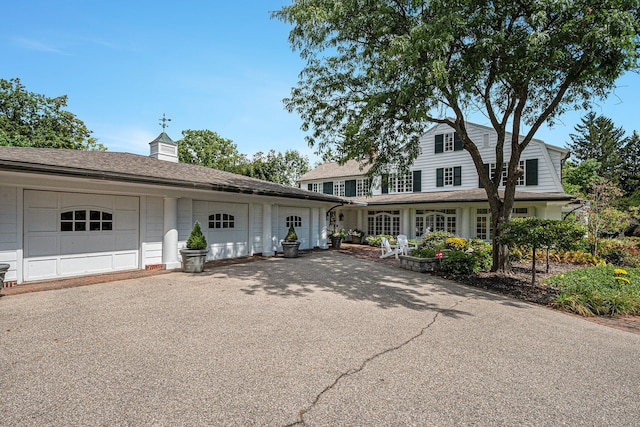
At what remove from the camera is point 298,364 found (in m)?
3.40

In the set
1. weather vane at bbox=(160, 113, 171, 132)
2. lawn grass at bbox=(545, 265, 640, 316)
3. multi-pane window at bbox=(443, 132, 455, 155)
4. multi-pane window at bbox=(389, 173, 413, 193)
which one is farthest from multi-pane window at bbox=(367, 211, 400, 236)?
weather vane at bbox=(160, 113, 171, 132)

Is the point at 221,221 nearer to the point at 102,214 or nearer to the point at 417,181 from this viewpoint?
the point at 102,214

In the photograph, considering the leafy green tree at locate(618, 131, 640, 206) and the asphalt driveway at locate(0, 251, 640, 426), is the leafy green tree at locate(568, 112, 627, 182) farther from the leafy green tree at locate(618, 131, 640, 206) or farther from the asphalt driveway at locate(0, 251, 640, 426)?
the asphalt driveway at locate(0, 251, 640, 426)

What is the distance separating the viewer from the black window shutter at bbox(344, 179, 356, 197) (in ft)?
76.3

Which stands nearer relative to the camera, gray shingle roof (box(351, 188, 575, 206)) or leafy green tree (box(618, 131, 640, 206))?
gray shingle roof (box(351, 188, 575, 206))

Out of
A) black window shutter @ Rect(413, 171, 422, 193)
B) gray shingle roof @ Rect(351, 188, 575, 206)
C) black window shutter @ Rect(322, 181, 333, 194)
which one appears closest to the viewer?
gray shingle roof @ Rect(351, 188, 575, 206)

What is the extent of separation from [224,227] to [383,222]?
41.3 ft

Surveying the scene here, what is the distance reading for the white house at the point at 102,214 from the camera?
6.78 m

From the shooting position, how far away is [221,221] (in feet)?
37.2

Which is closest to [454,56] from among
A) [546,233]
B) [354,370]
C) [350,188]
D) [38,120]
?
[546,233]

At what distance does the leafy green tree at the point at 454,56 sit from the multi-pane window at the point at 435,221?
8.56m

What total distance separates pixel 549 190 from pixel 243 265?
15.9 m

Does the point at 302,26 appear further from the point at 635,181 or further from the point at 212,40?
the point at 635,181

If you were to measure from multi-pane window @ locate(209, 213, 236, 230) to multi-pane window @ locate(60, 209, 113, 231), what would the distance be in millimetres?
3285
